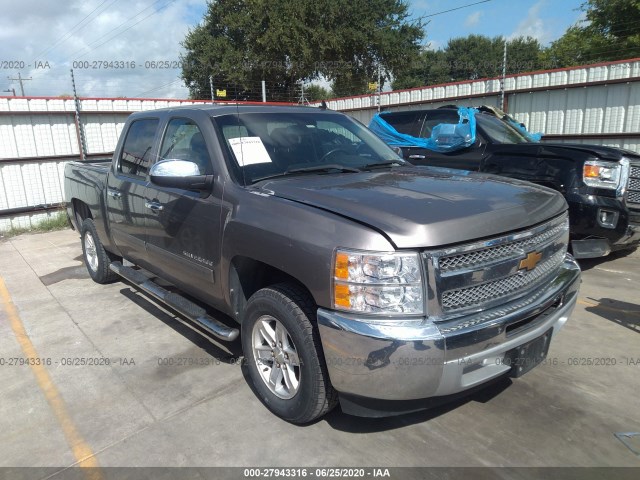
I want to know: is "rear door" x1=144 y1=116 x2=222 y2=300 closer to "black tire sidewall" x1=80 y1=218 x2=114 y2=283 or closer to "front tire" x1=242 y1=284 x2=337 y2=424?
"front tire" x1=242 y1=284 x2=337 y2=424

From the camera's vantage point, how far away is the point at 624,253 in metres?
6.54

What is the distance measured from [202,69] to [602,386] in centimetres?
3433

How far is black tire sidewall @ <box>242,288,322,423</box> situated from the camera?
257 cm

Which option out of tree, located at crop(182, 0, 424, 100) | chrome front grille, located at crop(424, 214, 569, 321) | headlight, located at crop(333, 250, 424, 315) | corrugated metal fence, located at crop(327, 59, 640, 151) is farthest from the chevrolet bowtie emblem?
tree, located at crop(182, 0, 424, 100)

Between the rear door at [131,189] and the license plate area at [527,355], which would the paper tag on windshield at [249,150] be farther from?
the license plate area at [527,355]

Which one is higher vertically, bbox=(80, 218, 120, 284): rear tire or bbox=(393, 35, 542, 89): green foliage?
bbox=(393, 35, 542, 89): green foliage

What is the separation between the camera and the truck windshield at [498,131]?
6754 mm

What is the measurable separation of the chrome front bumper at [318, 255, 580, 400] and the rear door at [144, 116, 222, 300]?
1211 mm

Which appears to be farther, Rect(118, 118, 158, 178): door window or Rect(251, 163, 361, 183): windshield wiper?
Rect(118, 118, 158, 178): door window

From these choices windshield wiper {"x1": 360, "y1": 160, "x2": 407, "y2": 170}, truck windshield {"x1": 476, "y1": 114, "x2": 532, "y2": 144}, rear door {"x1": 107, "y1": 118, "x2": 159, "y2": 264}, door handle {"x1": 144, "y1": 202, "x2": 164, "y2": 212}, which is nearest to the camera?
windshield wiper {"x1": 360, "y1": 160, "x2": 407, "y2": 170}

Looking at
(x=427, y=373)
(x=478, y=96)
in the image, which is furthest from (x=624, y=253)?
(x=478, y=96)

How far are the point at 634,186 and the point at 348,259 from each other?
464cm

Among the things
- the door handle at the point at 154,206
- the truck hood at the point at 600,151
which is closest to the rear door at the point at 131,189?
the door handle at the point at 154,206

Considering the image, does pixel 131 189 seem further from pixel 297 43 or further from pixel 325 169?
pixel 297 43
